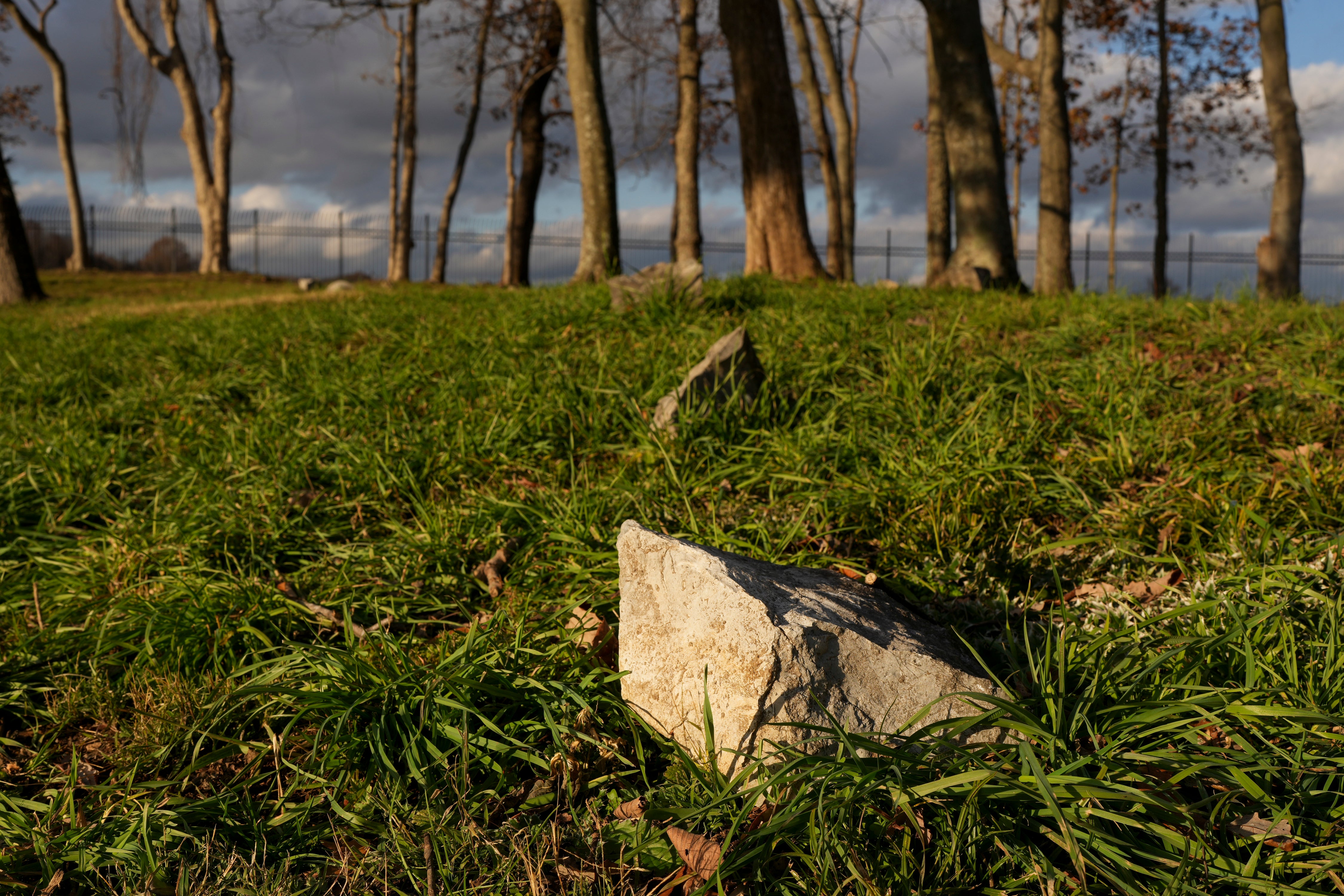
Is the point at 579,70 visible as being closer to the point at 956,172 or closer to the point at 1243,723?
the point at 956,172

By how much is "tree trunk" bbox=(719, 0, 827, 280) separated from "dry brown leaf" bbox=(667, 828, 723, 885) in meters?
8.08

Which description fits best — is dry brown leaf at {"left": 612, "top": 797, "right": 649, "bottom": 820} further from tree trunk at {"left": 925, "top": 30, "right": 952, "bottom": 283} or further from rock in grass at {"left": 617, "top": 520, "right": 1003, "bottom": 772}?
tree trunk at {"left": 925, "top": 30, "right": 952, "bottom": 283}

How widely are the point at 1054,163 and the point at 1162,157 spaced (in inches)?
387

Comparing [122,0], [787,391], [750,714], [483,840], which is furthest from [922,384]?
[122,0]

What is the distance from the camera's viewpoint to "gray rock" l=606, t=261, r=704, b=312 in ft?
18.3

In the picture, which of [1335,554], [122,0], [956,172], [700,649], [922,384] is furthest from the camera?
[122,0]

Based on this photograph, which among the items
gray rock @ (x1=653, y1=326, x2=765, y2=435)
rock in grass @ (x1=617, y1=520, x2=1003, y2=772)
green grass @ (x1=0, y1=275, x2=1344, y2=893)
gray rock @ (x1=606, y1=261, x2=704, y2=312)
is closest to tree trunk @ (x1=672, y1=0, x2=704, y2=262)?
gray rock @ (x1=606, y1=261, x2=704, y2=312)

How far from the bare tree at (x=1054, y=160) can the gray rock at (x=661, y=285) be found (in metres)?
5.24

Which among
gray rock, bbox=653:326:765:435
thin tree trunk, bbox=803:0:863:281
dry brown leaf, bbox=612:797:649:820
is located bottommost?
dry brown leaf, bbox=612:797:649:820

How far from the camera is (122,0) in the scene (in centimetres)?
2045

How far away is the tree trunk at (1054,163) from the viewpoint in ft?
31.3

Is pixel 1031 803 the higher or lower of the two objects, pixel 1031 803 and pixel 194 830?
the higher

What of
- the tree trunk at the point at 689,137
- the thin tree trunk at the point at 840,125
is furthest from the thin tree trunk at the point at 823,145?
the tree trunk at the point at 689,137

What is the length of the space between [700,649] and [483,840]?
0.63 m
